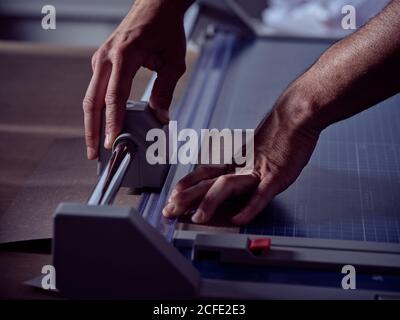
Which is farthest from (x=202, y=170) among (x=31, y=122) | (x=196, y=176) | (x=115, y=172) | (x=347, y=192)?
(x=31, y=122)

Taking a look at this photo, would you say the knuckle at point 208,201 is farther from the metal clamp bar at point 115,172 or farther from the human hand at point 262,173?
the metal clamp bar at point 115,172

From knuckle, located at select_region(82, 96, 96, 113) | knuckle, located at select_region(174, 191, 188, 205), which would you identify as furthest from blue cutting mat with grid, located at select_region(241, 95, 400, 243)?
knuckle, located at select_region(82, 96, 96, 113)

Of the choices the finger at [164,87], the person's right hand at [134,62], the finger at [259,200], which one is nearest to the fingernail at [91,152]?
the person's right hand at [134,62]

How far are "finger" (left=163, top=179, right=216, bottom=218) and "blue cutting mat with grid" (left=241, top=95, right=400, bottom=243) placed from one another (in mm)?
92

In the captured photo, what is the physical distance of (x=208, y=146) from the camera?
1369 mm

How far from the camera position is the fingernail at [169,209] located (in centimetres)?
111

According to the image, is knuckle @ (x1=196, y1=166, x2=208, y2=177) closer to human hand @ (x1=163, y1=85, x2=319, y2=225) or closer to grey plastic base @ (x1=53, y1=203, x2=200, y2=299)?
human hand @ (x1=163, y1=85, x2=319, y2=225)

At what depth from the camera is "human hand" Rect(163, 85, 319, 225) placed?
112 cm

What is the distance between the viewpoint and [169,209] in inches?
43.9

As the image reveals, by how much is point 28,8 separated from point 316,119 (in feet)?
5.38

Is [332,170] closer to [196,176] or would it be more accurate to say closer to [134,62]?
[196,176]
